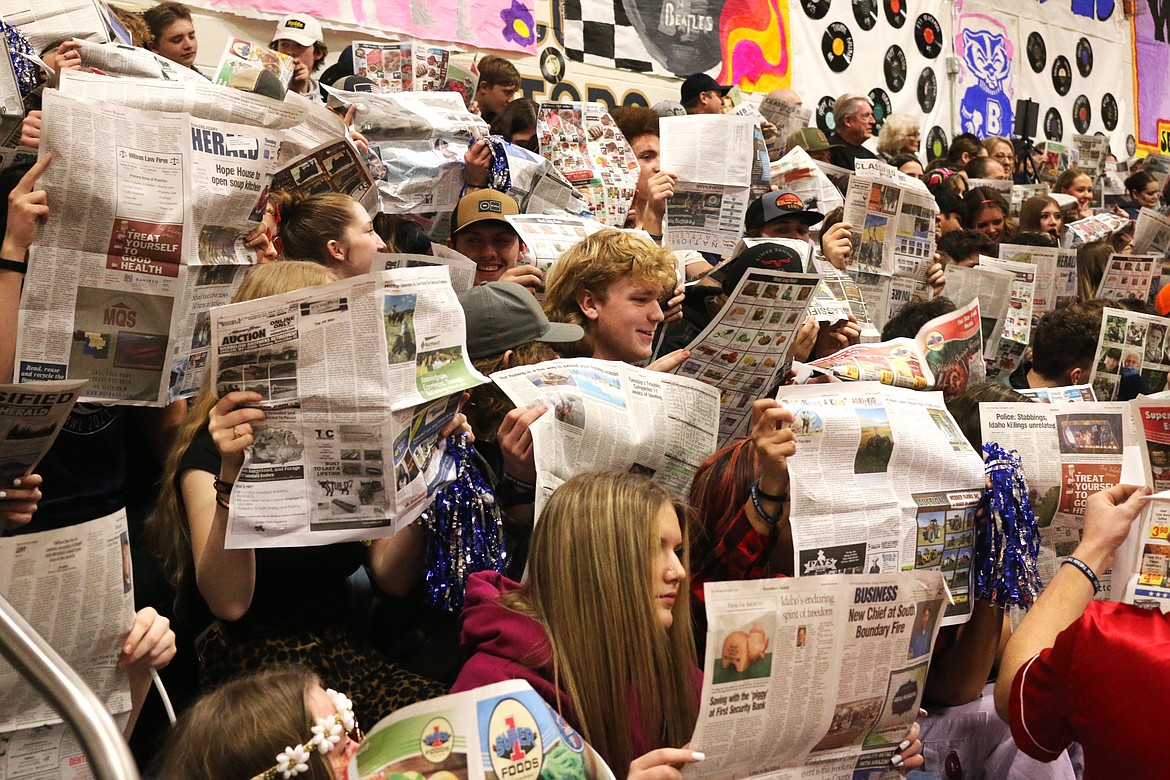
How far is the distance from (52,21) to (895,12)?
750 cm

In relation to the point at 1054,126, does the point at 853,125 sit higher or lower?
lower

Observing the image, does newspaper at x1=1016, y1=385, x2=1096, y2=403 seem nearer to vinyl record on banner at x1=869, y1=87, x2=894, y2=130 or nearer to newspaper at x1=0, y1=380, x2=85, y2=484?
newspaper at x1=0, y1=380, x2=85, y2=484

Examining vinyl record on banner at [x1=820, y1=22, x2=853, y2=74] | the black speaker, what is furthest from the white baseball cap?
the black speaker

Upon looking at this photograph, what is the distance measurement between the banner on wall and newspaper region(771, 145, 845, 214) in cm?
210

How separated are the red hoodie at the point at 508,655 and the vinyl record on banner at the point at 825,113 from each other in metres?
6.93

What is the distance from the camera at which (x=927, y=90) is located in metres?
9.02

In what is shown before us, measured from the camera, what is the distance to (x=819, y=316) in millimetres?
2938

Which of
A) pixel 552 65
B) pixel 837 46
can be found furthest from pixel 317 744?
pixel 837 46

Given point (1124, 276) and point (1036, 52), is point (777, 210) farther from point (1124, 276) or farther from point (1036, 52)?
point (1036, 52)

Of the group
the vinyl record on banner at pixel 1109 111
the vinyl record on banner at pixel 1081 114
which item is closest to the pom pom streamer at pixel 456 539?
the vinyl record on banner at pixel 1081 114

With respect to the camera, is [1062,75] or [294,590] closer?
[294,590]

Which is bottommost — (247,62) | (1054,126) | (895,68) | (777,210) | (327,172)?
(777,210)

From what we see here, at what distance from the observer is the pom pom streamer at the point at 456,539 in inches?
76.9

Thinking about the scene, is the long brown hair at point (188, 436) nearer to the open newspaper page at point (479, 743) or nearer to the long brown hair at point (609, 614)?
the long brown hair at point (609, 614)
